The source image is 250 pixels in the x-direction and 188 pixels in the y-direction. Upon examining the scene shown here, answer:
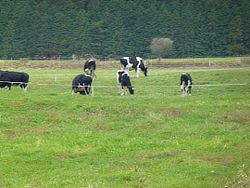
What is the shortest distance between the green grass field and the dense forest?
6016 cm

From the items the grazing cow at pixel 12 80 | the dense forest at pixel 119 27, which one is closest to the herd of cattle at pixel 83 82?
the grazing cow at pixel 12 80

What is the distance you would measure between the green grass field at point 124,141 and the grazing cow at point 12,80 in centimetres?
579

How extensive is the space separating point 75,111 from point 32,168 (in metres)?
8.57

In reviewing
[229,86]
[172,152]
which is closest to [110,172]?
[172,152]

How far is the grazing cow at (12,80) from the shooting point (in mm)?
35406

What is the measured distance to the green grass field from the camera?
655 inches

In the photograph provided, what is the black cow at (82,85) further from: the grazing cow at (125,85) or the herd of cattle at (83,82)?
the grazing cow at (125,85)

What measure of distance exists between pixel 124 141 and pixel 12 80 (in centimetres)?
1661

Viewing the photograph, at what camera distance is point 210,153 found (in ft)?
64.8

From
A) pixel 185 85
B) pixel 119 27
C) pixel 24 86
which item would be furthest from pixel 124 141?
pixel 119 27

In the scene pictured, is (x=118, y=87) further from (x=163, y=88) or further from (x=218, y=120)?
(x=218, y=120)

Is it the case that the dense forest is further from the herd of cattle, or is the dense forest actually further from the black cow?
the black cow

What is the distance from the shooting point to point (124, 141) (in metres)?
21.2

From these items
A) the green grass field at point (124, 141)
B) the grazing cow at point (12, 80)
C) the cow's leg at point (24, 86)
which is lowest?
the green grass field at point (124, 141)
